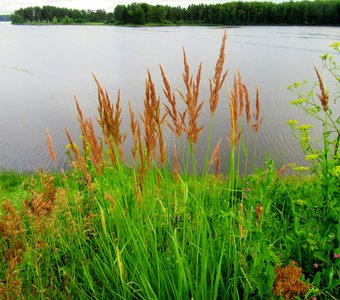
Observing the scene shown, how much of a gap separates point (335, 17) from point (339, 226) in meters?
88.1

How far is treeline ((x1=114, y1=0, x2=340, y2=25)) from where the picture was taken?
80312mm

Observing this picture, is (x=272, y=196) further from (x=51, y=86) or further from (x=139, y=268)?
(x=51, y=86)

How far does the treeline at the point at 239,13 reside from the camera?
8031 centimetres

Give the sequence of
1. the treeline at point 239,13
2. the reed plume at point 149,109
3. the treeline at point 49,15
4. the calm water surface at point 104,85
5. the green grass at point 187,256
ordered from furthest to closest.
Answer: the treeline at point 49,15 → the treeline at point 239,13 → the calm water surface at point 104,85 → the green grass at point 187,256 → the reed plume at point 149,109

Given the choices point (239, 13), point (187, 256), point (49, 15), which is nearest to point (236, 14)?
point (239, 13)

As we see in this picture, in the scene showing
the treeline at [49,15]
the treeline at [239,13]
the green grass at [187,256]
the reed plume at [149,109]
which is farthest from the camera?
→ the treeline at [49,15]

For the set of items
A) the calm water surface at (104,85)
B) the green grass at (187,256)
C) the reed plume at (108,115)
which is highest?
the reed plume at (108,115)

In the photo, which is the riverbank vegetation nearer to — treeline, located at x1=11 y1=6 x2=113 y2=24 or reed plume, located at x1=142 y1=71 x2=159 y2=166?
reed plume, located at x1=142 y1=71 x2=159 y2=166

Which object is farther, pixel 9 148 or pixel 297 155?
pixel 9 148

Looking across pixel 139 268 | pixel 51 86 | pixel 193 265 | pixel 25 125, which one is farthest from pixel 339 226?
pixel 51 86

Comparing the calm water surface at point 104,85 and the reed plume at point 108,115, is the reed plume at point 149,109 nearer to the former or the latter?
the reed plume at point 108,115

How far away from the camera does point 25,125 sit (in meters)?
12.0

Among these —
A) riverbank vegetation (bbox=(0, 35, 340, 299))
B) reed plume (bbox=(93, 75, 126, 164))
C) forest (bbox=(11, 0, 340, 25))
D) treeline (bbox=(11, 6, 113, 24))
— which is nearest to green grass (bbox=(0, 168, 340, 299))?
riverbank vegetation (bbox=(0, 35, 340, 299))

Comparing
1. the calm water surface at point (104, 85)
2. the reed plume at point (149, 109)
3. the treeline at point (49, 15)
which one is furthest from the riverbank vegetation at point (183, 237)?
the treeline at point (49, 15)
